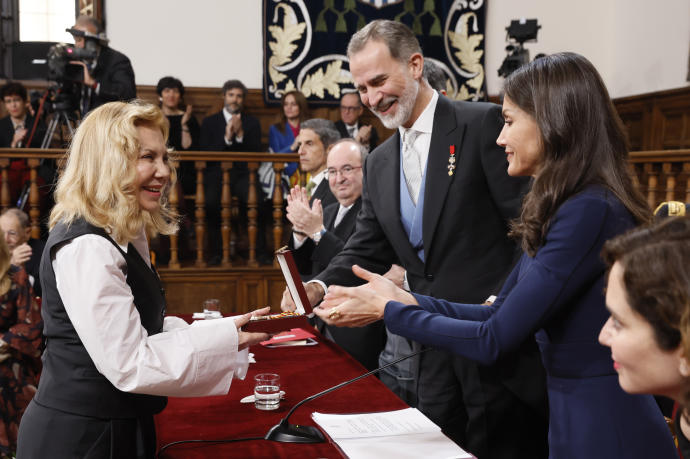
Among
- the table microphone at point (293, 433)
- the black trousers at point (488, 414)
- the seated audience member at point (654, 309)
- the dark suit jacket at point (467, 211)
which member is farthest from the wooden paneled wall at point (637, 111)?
the seated audience member at point (654, 309)

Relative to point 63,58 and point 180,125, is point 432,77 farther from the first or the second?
point 180,125

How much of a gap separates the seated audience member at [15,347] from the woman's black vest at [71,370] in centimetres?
196

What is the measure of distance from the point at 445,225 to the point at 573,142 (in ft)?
2.47

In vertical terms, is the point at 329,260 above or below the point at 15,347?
above

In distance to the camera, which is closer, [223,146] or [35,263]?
[35,263]

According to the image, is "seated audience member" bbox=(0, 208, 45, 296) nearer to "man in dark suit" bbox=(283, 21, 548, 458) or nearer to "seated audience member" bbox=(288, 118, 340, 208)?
"seated audience member" bbox=(288, 118, 340, 208)

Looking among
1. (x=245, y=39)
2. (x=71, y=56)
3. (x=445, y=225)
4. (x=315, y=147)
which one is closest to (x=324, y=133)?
(x=315, y=147)

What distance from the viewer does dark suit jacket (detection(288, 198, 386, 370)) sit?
3033 millimetres

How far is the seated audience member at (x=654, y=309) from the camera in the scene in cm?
98

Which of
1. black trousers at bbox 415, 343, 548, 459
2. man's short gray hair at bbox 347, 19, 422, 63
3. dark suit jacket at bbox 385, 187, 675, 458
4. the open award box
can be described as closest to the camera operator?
man's short gray hair at bbox 347, 19, 422, 63

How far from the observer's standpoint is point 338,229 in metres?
3.53

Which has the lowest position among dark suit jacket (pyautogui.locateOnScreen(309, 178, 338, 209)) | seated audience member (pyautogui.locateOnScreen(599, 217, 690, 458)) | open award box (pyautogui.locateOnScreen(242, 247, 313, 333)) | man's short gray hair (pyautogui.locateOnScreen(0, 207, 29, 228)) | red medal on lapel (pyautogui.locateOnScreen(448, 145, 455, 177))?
man's short gray hair (pyautogui.locateOnScreen(0, 207, 29, 228))

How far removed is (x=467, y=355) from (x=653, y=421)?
40 centimetres

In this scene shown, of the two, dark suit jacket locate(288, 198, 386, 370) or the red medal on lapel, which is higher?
the red medal on lapel
